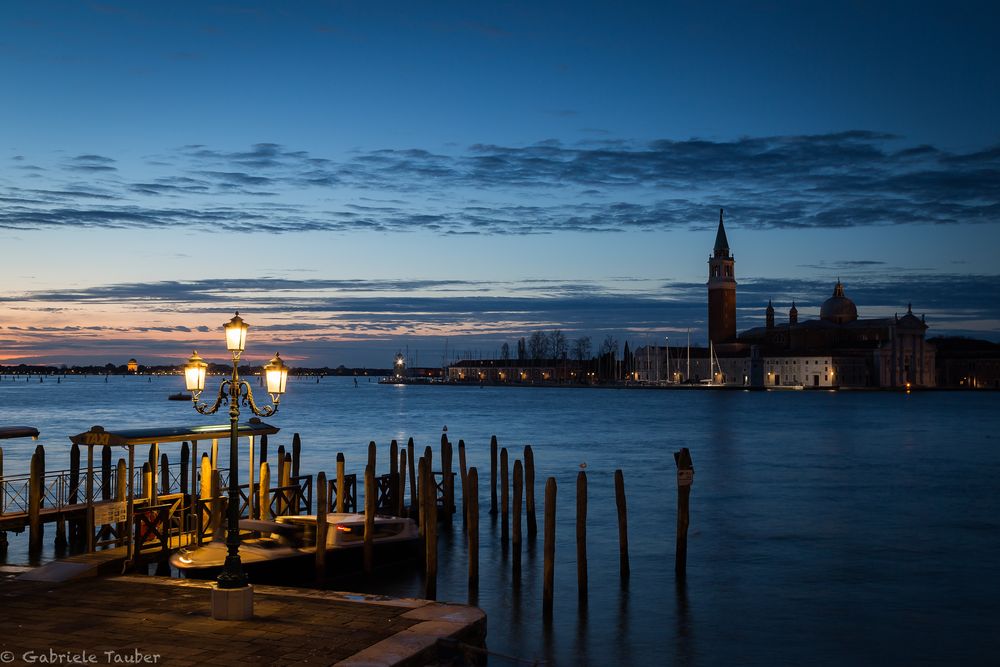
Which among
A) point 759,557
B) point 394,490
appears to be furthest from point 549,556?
point 759,557

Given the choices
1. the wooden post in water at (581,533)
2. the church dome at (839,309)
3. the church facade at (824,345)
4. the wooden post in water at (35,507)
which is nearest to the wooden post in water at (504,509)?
the wooden post in water at (581,533)

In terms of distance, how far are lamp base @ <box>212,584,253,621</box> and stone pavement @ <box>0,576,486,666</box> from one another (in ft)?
0.34

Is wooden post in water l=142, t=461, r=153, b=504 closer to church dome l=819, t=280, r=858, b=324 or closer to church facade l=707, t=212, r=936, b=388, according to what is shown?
church facade l=707, t=212, r=936, b=388

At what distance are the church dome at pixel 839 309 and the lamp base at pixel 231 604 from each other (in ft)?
575

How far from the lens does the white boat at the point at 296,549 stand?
15930 mm

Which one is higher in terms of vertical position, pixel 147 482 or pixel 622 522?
pixel 147 482

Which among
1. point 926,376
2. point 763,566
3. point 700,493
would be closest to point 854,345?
point 926,376

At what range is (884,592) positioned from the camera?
19391mm

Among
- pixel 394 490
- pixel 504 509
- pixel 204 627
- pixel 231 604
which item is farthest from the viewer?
pixel 394 490

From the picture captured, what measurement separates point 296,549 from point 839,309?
560 ft

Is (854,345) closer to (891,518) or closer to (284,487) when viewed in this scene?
(891,518)

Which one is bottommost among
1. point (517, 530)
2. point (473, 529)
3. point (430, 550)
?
point (517, 530)

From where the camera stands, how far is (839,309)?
577 ft

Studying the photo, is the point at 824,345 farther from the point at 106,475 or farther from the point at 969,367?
the point at 106,475
